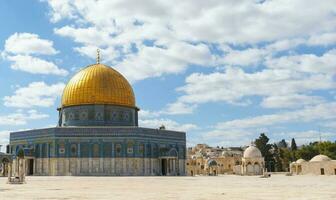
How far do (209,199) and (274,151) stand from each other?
2774 inches

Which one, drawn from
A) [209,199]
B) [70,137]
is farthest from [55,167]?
[209,199]

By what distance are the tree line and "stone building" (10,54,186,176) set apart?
2368 cm

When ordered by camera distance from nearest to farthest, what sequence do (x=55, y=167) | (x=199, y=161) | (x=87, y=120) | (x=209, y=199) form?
(x=209, y=199) < (x=55, y=167) < (x=87, y=120) < (x=199, y=161)

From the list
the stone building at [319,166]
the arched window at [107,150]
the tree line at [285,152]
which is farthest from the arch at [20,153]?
the tree line at [285,152]

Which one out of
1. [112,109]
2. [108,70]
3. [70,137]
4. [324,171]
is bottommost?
A: [324,171]

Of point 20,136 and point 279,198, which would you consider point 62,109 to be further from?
point 279,198

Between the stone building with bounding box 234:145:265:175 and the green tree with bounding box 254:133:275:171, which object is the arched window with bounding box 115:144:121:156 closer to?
the stone building with bounding box 234:145:265:175

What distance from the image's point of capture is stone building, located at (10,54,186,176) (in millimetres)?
47656

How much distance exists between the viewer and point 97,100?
5122cm

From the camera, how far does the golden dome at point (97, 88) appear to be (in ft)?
169

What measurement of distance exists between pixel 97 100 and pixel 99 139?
204 inches

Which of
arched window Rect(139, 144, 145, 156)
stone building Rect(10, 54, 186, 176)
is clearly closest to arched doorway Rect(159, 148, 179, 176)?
stone building Rect(10, 54, 186, 176)

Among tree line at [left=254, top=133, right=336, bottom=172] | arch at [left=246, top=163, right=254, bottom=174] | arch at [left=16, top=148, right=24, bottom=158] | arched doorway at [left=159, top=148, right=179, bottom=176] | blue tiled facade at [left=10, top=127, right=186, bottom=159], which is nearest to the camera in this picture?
blue tiled facade at [left=10, top=127, right=186, bottom=159]

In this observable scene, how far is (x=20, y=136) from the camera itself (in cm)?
5203
